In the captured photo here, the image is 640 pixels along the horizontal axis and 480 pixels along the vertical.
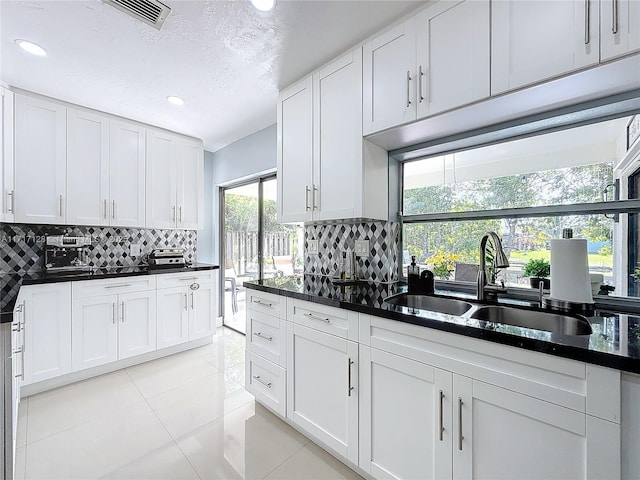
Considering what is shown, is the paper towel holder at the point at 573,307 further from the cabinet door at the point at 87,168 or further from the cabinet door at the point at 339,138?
the cabinet door at the point at 87,168

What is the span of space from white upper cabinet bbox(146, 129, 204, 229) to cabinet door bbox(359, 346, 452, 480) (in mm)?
2901

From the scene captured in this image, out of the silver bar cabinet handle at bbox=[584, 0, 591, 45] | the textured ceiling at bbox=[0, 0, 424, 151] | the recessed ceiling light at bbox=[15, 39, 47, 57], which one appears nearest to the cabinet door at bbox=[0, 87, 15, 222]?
the textured ceiling at bbox=[0, 0, 424, 151]

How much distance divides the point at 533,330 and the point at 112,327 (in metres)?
3.25

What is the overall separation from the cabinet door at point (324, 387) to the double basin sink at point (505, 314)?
43 cm

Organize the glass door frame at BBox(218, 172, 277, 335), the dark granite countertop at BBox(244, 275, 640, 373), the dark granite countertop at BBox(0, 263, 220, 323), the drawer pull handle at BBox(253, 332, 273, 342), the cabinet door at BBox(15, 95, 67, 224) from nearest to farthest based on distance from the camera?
the dark granite countertop at BBox(244, 275, 640, 373)
the dark granite countertop at BBox(0, 263, 220, 323)
the drawer pull handle at BBox(253, 332, 273, 342)
the cabinet door at BBox(15, 95, 67, 224)
the glass door frame at BBox(218, 172, 277, 335)

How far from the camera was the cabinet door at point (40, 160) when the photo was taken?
8.15 feet

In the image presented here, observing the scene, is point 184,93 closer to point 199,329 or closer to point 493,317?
point 199,329

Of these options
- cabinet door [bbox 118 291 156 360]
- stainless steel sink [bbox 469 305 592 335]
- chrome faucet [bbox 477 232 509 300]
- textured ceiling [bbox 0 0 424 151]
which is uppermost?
textured ceiling [bbox 0 0 424 151]

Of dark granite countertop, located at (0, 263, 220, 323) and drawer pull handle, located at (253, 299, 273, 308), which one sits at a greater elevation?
dark granite countertop, located at (0, 263, 220, 323)

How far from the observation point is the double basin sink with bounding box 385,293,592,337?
1.25m

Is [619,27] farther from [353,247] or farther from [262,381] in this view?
[262,381]

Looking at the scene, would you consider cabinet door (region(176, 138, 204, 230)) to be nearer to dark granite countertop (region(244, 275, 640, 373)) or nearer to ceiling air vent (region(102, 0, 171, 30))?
ceiling air vent (region(102, 0, 171, 30))

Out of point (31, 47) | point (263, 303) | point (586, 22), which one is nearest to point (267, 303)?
point (263, 303)

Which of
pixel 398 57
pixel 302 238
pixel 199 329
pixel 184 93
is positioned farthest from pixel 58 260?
pixel 398 57
